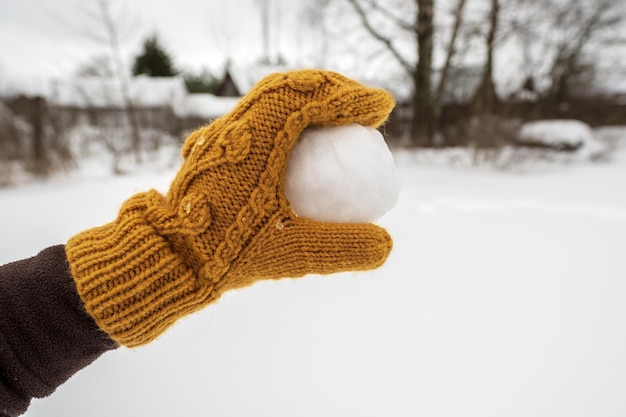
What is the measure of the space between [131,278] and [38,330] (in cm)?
14

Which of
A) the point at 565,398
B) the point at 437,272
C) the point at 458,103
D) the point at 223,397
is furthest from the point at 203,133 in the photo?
the point at 458,103

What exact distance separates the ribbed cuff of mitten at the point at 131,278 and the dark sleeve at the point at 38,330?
0.02 meters

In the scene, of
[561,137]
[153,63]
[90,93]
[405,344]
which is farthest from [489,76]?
[153,63]

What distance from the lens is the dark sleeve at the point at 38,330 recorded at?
541 millimetres

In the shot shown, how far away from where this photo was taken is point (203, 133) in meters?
0.69

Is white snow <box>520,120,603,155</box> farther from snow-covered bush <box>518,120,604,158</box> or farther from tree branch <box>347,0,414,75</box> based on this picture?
tree branch <box>347,0,414,75</box>

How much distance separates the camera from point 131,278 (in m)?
0.58

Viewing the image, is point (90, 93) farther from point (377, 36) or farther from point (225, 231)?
point (225, 231)

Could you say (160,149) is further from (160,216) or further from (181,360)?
(160,216)

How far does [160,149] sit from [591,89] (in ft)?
24.3

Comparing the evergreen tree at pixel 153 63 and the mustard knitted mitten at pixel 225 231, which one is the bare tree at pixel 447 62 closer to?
the mustard knitted mitten at pixel 225 231

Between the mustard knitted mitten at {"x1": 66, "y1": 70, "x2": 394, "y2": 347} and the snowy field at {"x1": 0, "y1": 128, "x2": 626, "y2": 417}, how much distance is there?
488 mm

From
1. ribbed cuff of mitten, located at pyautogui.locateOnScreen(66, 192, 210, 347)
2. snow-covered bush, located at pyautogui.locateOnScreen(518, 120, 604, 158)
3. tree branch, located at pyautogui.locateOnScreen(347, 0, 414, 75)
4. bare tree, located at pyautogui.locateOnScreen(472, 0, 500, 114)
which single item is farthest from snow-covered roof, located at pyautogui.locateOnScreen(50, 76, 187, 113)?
snow-covered bush, located at pyautogui.locateOnScreen(518, 120, 604, 158)

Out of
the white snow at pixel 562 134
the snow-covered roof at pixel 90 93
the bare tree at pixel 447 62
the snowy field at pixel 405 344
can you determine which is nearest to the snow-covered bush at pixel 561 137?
the white snow at pixel 562 134
